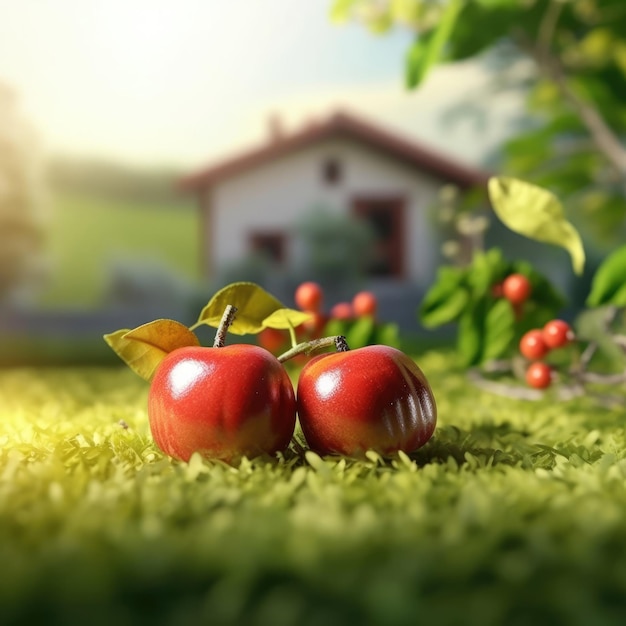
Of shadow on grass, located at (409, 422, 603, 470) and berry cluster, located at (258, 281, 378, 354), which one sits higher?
berry cluster, located at (258, 281, 378, 354)

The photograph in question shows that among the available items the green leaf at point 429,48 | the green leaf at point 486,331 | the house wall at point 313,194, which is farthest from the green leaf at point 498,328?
the house wall at point 313,194

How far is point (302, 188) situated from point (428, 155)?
1033mm

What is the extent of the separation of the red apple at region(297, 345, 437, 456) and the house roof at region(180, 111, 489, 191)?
526 centimetres

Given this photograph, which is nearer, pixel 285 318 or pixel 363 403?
pixel 363 403

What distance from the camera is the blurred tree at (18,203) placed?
6.23m

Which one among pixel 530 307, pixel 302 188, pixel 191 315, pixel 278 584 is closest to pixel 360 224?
pixel 302 188

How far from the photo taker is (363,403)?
3.37 ft

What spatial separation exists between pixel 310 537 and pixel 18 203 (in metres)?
6.15

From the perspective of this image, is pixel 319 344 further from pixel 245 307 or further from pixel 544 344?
pixel 544 344

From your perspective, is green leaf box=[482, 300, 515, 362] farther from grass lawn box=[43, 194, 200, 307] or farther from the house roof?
grass lawn box=[43, 194, 200, 307]

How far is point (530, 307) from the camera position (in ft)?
6.23

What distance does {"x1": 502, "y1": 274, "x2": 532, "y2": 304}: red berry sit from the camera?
1856mm

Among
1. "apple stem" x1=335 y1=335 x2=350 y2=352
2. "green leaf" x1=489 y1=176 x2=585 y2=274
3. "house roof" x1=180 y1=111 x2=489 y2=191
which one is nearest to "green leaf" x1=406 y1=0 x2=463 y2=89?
"green leaf" x1=489 y1=176 x2=585 y2=274

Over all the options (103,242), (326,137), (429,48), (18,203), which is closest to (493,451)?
(429,48)
